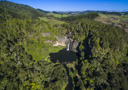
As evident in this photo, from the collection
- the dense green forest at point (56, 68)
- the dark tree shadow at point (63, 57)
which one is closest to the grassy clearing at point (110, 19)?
the dense green forest at point (56, 68)

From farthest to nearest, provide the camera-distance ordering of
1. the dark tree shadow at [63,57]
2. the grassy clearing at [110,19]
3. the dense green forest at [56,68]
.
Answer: the grassy clearing at [110,19] → the dark tree shadow at [63,57] → the dense green forest at [56,68]

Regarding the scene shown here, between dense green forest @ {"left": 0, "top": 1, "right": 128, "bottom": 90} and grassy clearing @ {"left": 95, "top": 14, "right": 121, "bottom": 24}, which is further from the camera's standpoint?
grassy clearing @ {"left": 95, "top": 14, "right": 121, "bottom": 24}

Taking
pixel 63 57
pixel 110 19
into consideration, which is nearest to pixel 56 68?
pixel 63 57

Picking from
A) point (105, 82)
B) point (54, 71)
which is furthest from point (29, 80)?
point (105, 82)

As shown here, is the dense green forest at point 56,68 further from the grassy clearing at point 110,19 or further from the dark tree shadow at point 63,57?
the grassy clearing at point 110,19

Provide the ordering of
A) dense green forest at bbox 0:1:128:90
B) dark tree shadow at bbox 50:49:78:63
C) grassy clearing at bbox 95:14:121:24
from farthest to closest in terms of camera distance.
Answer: grassy clearing at bbox 95:14:121:24 → dark tree shadow at bbox 50:49:78:63 → dense green forest at bbox 0:1:128:90

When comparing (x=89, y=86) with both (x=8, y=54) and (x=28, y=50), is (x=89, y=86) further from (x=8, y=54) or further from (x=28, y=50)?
(x=8, y=54)

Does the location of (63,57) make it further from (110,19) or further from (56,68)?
(110,19)

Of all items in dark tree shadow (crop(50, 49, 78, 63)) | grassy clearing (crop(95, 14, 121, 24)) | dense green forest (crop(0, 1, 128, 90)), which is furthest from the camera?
grassy clearing (crop(95, 14, 121, 24))

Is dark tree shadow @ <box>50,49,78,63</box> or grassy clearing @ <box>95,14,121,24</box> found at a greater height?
grassy clearing @ <box>95,14,121,24</box>

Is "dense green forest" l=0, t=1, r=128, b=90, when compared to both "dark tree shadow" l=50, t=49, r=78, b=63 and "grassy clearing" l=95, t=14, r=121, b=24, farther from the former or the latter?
"grassy clearing" l=95, t=14, r=121, b=24

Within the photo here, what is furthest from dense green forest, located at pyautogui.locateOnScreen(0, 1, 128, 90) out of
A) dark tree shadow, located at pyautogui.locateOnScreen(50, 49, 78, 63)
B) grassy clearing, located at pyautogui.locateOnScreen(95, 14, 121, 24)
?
grassy clearing, located at pyautogui.locateOnScreen(95, 14, 121, 24)
